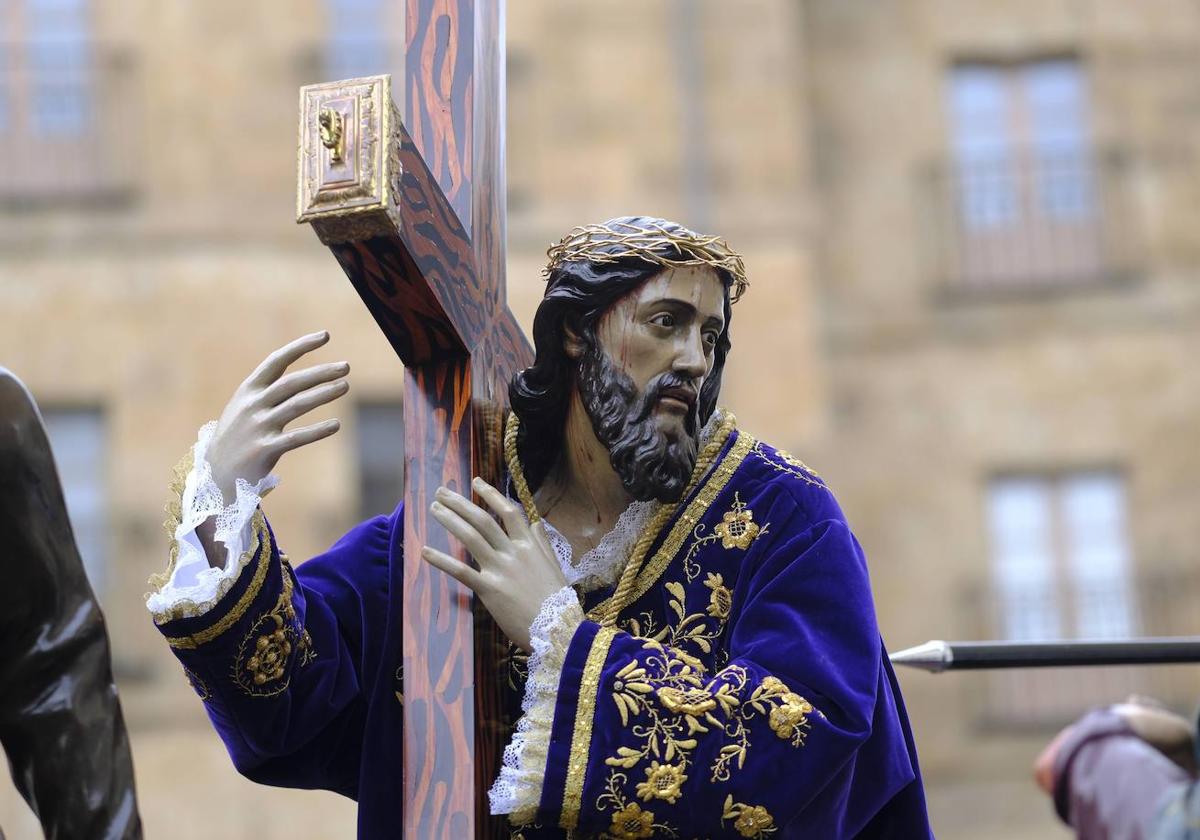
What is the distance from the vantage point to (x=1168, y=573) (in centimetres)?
A: 1697

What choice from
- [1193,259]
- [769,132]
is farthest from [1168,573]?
[769,132]

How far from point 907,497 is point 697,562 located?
45.4ft

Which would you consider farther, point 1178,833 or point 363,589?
point 1178,833

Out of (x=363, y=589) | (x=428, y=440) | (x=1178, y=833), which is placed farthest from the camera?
(x=1178, y=833)

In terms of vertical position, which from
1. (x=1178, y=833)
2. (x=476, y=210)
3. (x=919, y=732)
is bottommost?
(x=919, y=732)

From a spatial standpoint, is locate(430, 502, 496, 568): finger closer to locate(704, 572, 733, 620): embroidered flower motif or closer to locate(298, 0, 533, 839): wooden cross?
locate(298, 0, 533, 839): wooden cross

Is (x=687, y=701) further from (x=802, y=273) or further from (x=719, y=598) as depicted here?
(x=802, y=273)

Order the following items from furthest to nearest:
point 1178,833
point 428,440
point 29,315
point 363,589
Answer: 1. point 29,315
2. point 1178,833
3. point 363,589
4. point 428,440

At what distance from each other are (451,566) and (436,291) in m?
0.38

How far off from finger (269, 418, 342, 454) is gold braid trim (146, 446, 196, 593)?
0.45 ft

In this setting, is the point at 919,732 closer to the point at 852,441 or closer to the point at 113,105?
the point at 852,441

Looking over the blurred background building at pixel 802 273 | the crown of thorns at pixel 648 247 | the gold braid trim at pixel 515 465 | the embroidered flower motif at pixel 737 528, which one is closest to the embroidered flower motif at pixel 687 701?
the embroidered flower motif at pixel 737 528

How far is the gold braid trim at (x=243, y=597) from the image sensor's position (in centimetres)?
338

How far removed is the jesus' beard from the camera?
3.55 meters
